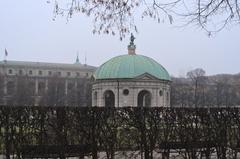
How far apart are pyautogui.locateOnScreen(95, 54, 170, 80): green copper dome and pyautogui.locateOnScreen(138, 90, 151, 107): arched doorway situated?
194cm

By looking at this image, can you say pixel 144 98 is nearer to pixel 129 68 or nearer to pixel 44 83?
pixel 129 68

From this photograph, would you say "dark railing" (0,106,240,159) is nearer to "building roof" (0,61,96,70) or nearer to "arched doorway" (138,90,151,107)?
"arched doorway" (138,90,151,107)

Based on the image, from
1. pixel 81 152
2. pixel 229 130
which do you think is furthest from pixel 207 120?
pixel 81 152

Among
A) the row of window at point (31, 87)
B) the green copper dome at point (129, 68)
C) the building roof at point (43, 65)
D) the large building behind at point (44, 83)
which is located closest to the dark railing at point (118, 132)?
the green copper dome at point (129, 68)

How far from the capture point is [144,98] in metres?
51.6

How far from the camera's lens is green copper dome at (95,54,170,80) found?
162 feet

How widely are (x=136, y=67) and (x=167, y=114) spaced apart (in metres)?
34.8

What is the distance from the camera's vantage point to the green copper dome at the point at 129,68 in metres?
49.3

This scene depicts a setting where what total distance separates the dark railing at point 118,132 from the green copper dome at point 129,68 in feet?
108

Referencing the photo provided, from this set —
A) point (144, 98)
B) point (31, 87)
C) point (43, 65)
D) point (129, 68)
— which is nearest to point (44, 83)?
point (31, 87)

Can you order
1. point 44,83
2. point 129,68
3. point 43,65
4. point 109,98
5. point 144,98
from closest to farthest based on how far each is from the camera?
1. point 109,98
2. point 129,68
3. point 144,98
4. point 44,83
5. point 43,65

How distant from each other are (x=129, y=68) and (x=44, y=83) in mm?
67556

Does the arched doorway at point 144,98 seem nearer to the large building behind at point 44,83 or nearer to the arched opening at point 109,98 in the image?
the arched opening at point 109,98

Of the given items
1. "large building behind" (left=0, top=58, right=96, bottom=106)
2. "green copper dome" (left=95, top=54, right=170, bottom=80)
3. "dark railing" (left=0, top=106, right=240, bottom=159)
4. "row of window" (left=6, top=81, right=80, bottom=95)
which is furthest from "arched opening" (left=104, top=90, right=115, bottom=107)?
"row of window" (left=6, top=81, right=80, bottom=95)
